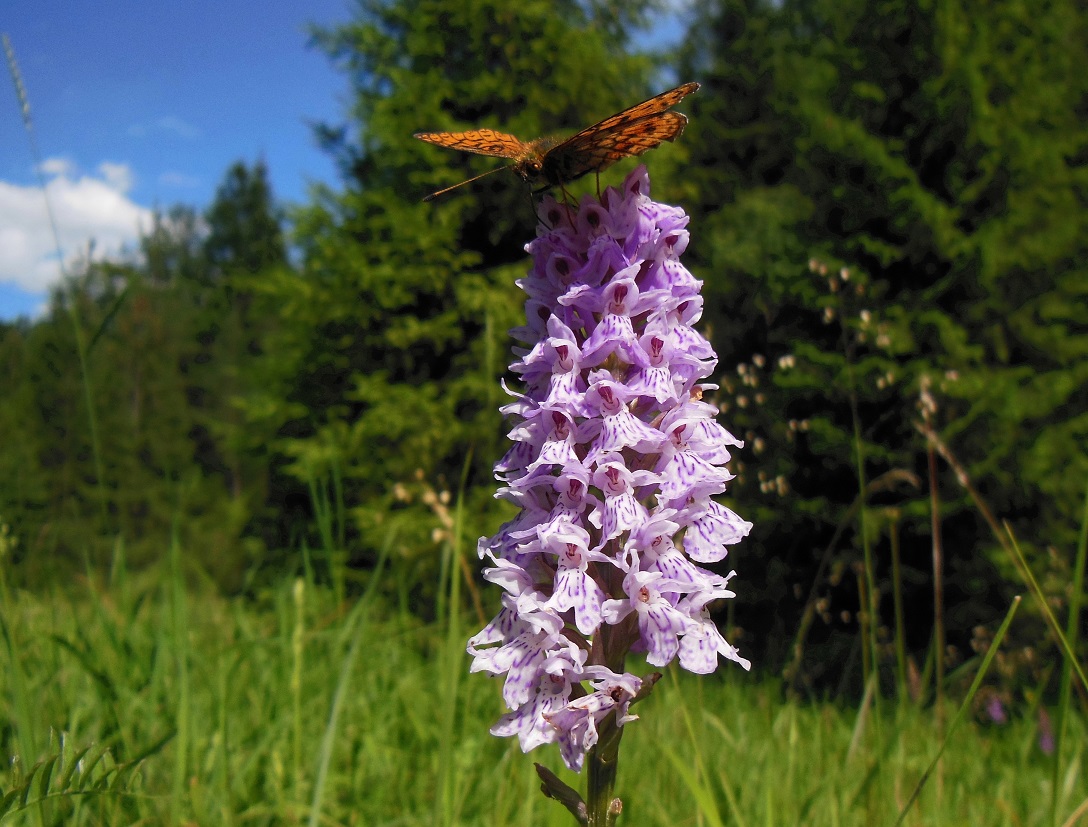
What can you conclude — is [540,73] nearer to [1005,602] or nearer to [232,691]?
[1005,602]

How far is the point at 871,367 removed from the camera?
9.06m

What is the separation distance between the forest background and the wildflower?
16.2 feet

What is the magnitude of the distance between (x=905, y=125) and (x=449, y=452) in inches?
292

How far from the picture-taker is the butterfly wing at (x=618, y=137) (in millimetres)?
1564

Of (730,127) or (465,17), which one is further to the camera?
(730,127)

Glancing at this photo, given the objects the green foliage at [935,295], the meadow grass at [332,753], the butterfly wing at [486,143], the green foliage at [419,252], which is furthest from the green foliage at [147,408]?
the butterfly wing at [486,143]

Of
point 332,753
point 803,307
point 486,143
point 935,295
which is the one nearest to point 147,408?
point 803,307

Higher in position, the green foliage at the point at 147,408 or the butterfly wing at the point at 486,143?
the green foliage at the point at 147,408

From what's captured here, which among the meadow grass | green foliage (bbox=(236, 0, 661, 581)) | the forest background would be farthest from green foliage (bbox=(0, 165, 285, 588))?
the meadow grass

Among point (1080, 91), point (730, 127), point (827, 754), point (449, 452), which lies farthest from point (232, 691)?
point (730, 127)

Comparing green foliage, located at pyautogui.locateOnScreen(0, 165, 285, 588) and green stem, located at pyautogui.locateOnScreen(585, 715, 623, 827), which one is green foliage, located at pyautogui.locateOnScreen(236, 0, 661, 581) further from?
green foliage, located at pyautogui.locateOnScreen(0, 165, 285, 588)

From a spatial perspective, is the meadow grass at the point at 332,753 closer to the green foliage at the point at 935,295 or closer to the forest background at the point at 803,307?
the forest background at the point at 803,307

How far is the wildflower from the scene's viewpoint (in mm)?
1443

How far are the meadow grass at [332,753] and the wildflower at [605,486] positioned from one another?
23 cm
